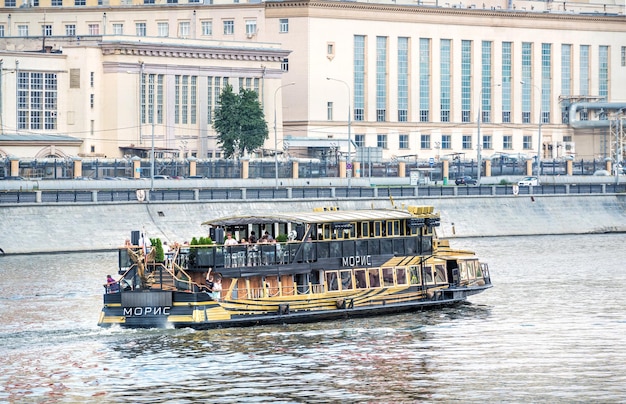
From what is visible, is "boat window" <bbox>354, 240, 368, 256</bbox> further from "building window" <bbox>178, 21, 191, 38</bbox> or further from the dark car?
"building window" <bbox>178, 21, 191, 38</bbox>

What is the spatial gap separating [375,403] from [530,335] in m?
16.5

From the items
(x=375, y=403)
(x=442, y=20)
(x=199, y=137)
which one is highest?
(x=442, y=20)

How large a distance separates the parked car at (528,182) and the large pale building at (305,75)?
16.8 ft

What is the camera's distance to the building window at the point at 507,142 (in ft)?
646

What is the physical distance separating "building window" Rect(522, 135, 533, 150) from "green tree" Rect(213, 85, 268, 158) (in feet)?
148

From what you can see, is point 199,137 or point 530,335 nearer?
point 530,335

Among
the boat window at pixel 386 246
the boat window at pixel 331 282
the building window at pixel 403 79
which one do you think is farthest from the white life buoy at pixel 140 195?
the building window at pixel 403 79

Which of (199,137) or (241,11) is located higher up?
(241,11)

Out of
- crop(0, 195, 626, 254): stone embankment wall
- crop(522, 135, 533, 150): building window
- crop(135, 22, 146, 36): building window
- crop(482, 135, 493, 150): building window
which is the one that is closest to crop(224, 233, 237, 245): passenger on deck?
crop(0, 195, 626, 254): stone embankment wall

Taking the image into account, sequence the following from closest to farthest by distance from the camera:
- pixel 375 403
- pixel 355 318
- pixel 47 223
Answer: pixel 375 403 < pixel 355 318 < pixel 47 223

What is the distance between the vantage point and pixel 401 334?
66.3 m

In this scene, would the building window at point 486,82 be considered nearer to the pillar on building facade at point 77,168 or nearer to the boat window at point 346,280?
the pillar on building facade at point 77,168

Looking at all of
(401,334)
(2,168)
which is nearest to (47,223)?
(2,168)

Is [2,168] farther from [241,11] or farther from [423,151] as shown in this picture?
[423,151]
